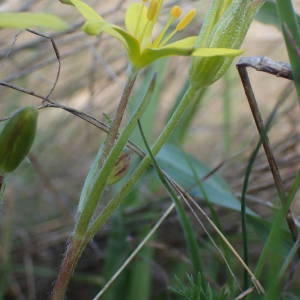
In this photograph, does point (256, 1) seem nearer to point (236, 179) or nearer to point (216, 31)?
point (216, 31)

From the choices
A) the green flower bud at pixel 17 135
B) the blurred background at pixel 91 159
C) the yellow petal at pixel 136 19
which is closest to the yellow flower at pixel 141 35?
the yellow petal at pixel 136 19

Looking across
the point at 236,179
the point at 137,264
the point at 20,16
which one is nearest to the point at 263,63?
the point at 20,16

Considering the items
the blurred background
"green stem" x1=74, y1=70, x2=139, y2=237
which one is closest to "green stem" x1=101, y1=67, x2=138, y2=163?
"green stem" x1=74, y1=70, x2=139, y2=237

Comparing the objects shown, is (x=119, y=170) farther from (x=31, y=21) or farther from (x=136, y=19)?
(x=31, y=21)

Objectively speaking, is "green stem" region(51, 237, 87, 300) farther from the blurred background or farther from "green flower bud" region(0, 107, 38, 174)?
the blurred background

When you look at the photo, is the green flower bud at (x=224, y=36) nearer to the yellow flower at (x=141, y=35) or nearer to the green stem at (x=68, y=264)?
the yellow flower at (x=141, y=35)

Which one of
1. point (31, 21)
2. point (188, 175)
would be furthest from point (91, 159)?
point (31, 21)
